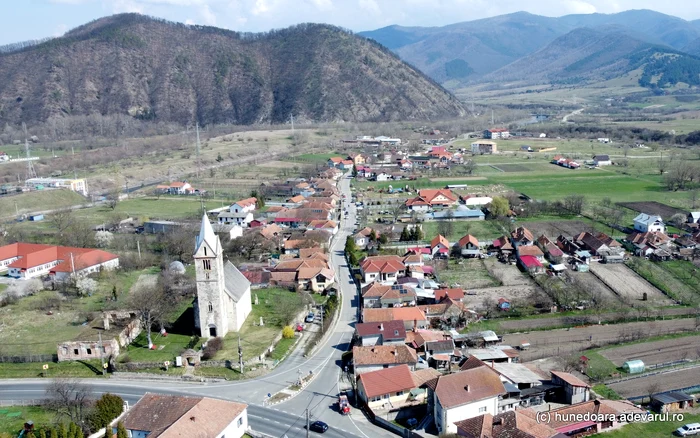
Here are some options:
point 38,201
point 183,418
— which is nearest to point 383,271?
point 183,418

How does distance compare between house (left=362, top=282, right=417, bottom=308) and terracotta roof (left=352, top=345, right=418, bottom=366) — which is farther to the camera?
house (left=362, top=282, right=417, bottom=308)

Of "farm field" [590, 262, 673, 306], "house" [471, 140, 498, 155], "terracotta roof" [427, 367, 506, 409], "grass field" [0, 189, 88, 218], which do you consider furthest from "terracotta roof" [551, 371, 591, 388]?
"house" [471, 140, 498, 155]

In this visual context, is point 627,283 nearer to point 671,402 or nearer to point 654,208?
point 671,402

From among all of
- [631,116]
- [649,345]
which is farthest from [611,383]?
[631,116]

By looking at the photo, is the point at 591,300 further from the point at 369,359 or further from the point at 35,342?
the point at 35,342

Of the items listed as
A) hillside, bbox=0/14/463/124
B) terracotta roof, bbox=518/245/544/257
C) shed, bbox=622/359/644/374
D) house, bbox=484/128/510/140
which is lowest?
shed, bbox=622/359/644/374

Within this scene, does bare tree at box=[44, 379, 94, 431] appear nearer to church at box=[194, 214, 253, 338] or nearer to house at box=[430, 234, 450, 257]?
church at box=[194, 214, 253, 338]
